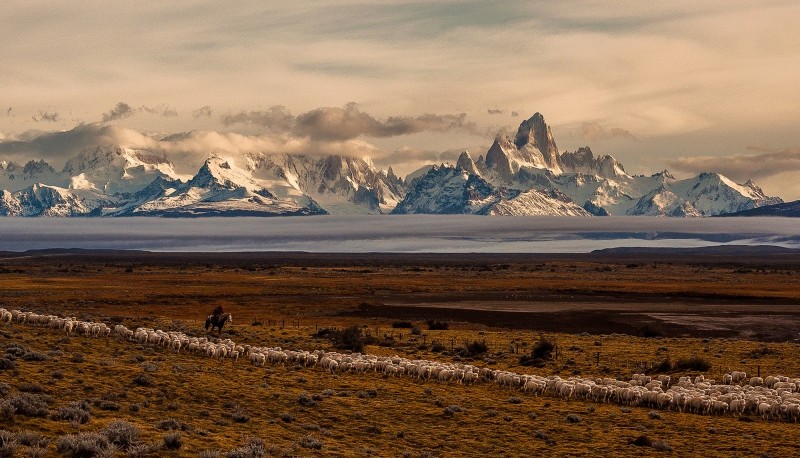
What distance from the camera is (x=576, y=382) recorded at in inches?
1593

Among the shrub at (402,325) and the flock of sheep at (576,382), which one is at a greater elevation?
the flock of sheep at (576,382)

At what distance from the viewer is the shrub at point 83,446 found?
23.4 meters

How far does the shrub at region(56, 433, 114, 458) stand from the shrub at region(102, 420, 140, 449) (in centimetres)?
60

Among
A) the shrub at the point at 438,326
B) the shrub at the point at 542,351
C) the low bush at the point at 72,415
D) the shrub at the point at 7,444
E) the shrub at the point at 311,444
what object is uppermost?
the shrub at the point at 7,444

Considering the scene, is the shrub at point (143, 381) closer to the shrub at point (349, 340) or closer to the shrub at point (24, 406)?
the shrub at point (24, 406)

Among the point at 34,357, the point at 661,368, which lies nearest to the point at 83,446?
the point at 34,357

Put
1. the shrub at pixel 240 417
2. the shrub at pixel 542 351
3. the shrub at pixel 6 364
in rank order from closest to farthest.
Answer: the shrub at pixel 240 417
the shrub at pixel 6 364
the shrub at pixel 542 351

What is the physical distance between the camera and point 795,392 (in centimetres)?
3972

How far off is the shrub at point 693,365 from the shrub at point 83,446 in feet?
106

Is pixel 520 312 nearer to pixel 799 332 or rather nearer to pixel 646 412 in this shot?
pixel 799 332

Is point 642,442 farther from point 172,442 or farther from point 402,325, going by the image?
point 402,325

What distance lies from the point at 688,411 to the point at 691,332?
39.6 metres

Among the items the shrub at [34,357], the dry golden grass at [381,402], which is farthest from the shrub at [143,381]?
the shrub at [34,357]

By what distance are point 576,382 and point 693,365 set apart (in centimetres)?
1065
